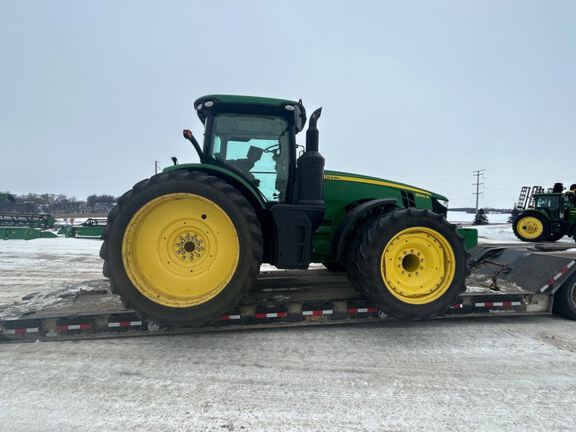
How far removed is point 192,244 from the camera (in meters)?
2.86

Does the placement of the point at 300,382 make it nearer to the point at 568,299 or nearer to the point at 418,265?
the point at 418,265

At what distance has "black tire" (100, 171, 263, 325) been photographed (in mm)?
2609

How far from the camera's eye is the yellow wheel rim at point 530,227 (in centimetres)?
Result: 1262

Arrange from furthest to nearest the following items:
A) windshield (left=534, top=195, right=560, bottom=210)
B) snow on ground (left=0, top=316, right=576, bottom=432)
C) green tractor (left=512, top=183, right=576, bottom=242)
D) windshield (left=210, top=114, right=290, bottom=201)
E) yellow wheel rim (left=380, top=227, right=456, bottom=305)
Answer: windshield (left=534, top=195, right=560, bottom=210)
green tractor (left=512, top=183, right=576, bottom=242)
windshield (left=210, top=114, right=290, bottom=201)
yellow wheel rim (left=380, top=227, right=456, bottom=305)
snow on ground (left=0, top=316, right=576, bottom=432)

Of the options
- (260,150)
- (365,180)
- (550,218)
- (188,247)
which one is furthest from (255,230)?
(550,218)

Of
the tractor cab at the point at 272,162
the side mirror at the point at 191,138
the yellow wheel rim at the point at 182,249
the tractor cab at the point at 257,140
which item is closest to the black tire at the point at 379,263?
the tractor cab at the point at 272,162

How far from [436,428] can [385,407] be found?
0.99ft

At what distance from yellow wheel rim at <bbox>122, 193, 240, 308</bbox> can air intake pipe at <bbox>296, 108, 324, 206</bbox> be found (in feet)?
2.77

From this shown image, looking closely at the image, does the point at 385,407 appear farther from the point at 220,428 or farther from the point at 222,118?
the point at 222,118

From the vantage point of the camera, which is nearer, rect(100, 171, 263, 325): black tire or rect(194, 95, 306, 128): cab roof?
rect(100, 171, 263, 325): black tire

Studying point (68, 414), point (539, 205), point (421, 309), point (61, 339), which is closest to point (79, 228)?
point (61, 339)

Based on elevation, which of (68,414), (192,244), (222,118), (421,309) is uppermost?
(222,118)

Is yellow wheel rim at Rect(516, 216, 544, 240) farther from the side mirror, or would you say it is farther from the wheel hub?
the wheel hub

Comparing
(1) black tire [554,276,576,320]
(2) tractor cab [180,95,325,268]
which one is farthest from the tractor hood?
(1) black tire [554,276,576,320]
